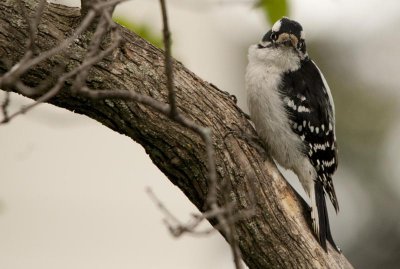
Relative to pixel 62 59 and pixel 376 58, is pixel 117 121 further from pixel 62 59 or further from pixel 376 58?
pixel 376 58

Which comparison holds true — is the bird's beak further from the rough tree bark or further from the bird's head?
the rough tree bark

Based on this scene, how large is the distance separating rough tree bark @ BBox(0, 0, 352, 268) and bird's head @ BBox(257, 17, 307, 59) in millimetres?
858

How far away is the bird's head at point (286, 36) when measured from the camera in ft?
17.0

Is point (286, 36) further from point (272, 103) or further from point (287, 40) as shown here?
point (272, 103)

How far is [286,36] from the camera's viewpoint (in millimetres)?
5180

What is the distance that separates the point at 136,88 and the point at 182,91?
0.25 meters

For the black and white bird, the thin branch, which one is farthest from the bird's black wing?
the thin branch

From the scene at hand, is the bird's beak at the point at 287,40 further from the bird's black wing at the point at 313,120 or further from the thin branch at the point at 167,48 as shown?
the thin branch at the point at 167,48

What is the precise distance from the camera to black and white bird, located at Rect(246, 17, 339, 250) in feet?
16.9

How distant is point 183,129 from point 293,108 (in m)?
1.16

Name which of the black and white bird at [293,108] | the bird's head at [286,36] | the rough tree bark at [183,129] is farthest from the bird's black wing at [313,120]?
the rough tree bark at [183,129]

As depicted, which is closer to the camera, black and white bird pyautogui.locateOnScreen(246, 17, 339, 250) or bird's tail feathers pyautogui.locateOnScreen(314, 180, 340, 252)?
bird's tail feathers pyautogui.locateOnScreen(314, 180, 340, 252)

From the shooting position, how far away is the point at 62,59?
4117 millimetres

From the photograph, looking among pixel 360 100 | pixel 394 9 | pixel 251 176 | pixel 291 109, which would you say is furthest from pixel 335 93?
pixel 251 176
